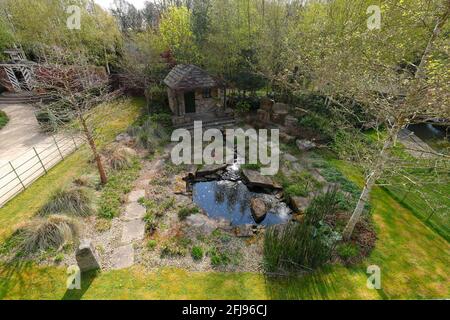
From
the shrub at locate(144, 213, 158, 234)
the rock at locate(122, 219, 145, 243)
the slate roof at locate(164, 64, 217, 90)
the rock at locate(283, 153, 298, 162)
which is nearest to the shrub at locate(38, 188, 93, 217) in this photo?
the rock at locate(122, 219, 145, 243)

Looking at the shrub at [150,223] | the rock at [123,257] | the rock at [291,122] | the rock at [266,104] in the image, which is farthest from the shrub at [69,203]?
the rock at [266,104]

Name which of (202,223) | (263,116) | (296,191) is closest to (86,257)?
(202,223)

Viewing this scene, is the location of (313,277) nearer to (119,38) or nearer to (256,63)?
(256,63)

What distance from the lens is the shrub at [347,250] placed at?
23.0 ft

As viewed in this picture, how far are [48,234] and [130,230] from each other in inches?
92.7

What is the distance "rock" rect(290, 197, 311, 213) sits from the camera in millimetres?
8938

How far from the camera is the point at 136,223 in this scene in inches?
322

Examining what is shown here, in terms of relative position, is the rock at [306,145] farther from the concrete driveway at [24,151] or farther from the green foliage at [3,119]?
the green foliage at [3,119]

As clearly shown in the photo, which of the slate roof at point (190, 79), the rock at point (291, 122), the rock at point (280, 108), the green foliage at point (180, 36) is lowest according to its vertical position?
the rock at point (291, 122)

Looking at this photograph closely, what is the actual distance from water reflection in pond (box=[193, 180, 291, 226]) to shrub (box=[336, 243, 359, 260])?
2.13 metres

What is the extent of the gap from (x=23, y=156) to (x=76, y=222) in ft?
25.1

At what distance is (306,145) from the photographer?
42.9ft

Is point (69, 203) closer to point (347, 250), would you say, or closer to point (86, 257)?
point (86, 257)

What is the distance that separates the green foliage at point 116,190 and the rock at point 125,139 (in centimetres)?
217
